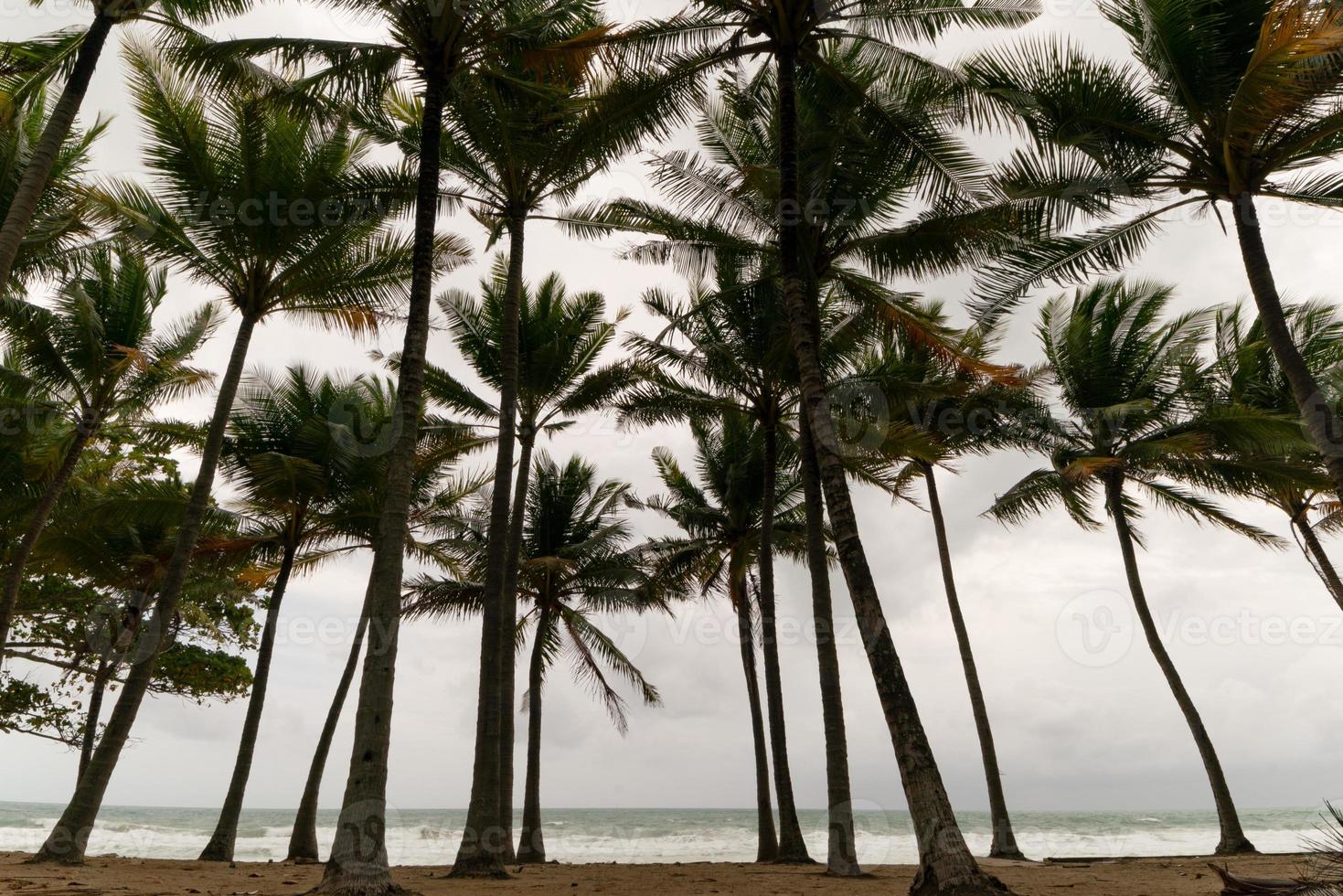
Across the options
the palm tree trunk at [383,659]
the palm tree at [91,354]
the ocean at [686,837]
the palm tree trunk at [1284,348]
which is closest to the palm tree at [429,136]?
the palm tree trunk at [383,659]

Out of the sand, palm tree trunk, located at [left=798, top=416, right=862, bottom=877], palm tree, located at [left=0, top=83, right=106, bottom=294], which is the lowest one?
the sand

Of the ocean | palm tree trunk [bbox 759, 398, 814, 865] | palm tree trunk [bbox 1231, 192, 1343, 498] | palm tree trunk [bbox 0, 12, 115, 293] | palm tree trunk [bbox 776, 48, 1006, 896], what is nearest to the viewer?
palm tree trunk [bbox 776, 48, 1006, 896]

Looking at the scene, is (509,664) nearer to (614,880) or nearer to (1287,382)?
(614,880)

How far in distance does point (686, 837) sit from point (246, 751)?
33982mm

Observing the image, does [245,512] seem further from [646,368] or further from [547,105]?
[547,105]

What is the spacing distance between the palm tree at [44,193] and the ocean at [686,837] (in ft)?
65.1

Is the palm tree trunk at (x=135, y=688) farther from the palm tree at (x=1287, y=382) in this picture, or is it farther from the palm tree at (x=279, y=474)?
the palm tree at (x=1287, y=382)

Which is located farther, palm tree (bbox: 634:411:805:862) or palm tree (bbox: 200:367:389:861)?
palm tree (bbox: 634:411:805:862)

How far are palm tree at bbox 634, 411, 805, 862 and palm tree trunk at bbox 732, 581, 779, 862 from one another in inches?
0.9

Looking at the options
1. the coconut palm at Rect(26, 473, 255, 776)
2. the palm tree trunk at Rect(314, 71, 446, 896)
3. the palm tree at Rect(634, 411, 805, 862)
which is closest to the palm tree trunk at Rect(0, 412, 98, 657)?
the coconut palm at Rect(26, 473, 255, 776)

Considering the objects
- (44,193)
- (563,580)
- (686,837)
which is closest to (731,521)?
(563,580)

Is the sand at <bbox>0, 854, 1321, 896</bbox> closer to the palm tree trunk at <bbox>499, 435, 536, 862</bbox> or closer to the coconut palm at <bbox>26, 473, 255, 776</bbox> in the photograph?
the palm tree trunk at <bbox>499, 435, 536, 862</bbox>

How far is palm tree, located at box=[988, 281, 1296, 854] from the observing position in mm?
15688

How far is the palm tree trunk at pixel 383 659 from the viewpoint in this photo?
6871 mm
